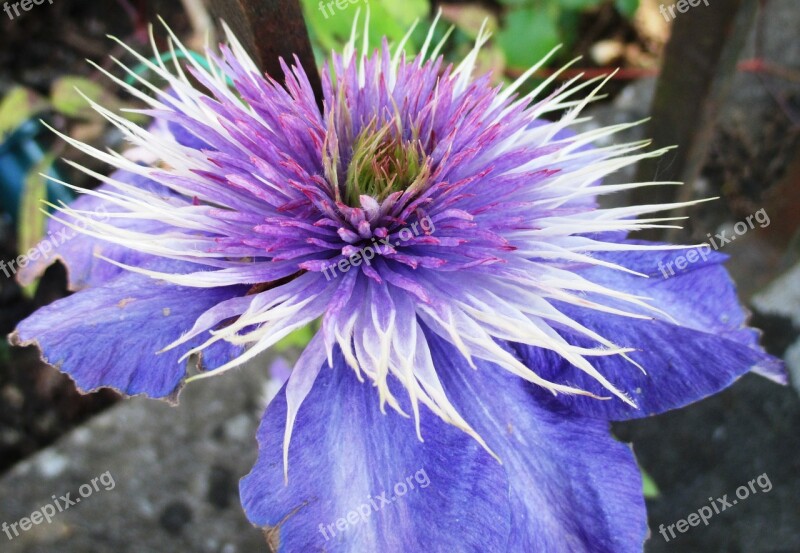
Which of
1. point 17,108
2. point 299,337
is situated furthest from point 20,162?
point 299,337

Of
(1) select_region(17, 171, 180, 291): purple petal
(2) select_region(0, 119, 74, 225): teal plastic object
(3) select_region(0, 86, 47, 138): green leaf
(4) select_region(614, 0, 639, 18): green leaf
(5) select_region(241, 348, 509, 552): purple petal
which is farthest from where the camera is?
(4) select_region(614, 0, 639, 18): green leaf

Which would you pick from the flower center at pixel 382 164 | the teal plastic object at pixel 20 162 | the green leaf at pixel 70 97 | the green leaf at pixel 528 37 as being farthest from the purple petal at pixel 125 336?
the green leaf at pixel 528 37

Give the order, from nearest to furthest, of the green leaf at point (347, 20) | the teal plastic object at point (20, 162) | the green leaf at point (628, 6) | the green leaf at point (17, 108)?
the green leaf at point (347, 20) → the green leaf at point (17, 108) → the teal plastic object at point (20, 162) → the green leaf at point (628, 6)

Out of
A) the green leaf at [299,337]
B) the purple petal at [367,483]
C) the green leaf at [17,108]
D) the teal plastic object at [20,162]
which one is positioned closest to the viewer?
the purple petal at [367,483]

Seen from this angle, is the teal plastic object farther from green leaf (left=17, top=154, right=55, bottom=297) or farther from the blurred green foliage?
the blurred green foliage

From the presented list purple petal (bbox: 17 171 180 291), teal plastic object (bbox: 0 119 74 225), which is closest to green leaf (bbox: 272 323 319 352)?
purple petal (bbox: 17 171 180 291)

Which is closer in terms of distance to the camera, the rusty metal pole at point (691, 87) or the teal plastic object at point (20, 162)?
the rusty metal pole at point (691, 87)

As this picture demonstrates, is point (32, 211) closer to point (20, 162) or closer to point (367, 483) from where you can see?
point (20, 162)

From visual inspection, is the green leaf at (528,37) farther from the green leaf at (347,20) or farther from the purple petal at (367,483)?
the purple petal at (367,483)
